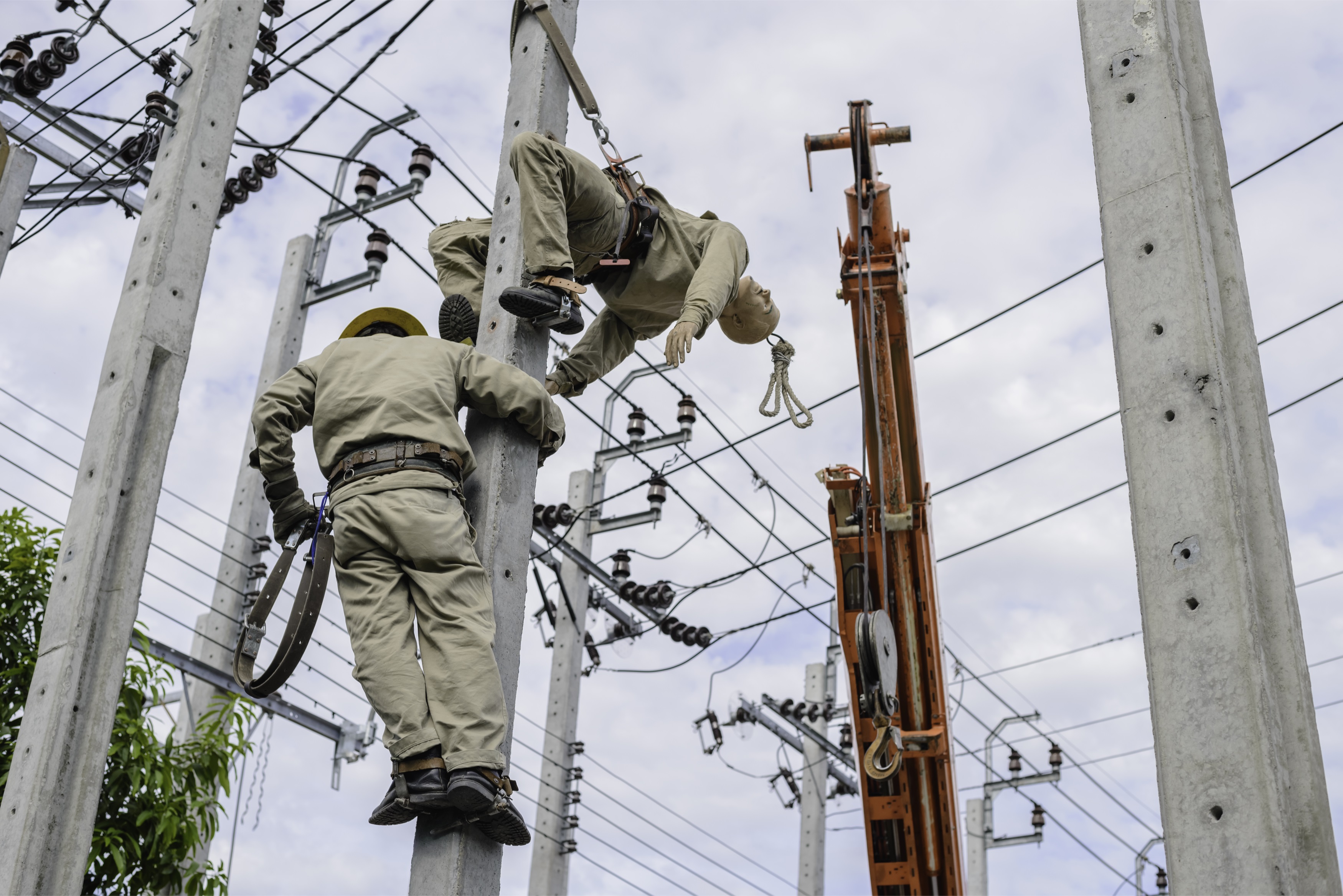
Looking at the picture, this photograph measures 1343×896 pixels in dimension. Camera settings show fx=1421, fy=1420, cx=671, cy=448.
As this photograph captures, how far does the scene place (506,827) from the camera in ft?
12.1

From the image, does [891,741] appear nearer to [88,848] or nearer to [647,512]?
[88,848]

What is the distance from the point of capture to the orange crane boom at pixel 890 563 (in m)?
9.02

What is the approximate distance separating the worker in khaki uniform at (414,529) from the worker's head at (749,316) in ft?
5.23

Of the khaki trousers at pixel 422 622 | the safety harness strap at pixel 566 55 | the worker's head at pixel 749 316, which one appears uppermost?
the safety harness strap at pixel 566 55

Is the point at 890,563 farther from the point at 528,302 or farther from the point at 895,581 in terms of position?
the point at 528,302

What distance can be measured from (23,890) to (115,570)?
1206mm

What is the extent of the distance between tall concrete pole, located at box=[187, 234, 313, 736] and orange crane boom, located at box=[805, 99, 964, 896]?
4749 millimetres

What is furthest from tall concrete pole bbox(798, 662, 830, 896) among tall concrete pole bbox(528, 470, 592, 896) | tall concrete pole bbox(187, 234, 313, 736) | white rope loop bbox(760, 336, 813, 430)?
white rope loop bbox(760, 336, 813, 430)

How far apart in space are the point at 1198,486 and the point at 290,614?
2.56 metres

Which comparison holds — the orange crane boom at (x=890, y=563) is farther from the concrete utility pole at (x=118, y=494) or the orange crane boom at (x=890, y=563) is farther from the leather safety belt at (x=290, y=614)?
the leather safety belt at (x=290, y=614)

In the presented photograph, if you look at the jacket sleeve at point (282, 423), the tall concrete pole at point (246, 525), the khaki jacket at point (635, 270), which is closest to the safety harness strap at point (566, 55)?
the khaki jacket at point (635, 270)

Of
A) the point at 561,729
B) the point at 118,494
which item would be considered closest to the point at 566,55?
the point at 118,494

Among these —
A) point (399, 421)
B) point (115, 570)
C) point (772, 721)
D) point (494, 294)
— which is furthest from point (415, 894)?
point (772, 721)

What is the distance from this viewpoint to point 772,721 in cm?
2005
